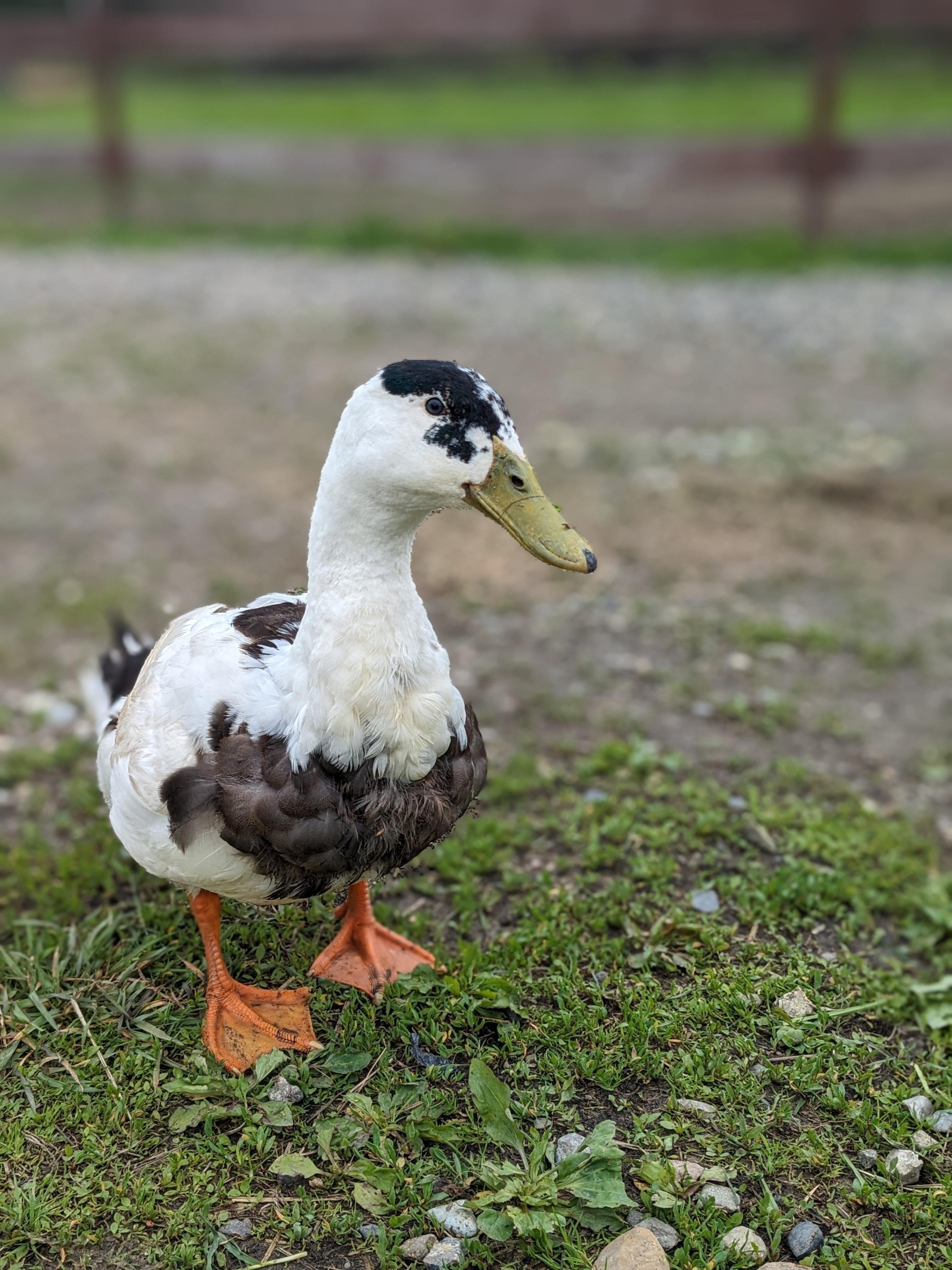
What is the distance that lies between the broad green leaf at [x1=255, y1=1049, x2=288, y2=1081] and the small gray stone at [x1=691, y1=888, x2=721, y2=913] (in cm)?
124

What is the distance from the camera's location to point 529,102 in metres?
21.1

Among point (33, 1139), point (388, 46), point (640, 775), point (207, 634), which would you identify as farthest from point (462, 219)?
point (33, 1139)

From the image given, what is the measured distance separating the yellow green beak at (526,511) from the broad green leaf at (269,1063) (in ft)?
4.54

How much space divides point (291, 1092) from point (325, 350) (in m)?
6.71

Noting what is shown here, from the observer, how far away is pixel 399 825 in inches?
105

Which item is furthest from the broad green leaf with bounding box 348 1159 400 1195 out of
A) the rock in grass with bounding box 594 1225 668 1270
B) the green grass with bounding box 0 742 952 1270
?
the rock in grass with bounding box 594 1225 668 1270

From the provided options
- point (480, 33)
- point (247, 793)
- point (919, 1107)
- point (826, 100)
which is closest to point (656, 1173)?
point (919, 1107)

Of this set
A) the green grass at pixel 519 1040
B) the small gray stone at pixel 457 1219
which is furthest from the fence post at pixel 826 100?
the small gray stone at pixel 457 1219

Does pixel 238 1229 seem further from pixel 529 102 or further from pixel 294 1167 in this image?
pixel 529 102

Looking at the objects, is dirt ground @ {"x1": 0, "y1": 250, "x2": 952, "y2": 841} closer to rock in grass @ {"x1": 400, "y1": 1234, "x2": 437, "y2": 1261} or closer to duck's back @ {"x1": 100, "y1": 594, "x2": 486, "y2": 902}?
duck's back @ {"x1": 100, "y1": 594, "x2": 486, "y2": 902}

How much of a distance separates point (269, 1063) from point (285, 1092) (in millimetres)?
78

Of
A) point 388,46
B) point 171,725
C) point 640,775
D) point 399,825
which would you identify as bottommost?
point 640,775

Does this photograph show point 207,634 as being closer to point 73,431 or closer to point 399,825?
point 399,825

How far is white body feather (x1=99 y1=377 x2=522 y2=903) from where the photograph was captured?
250 cm
